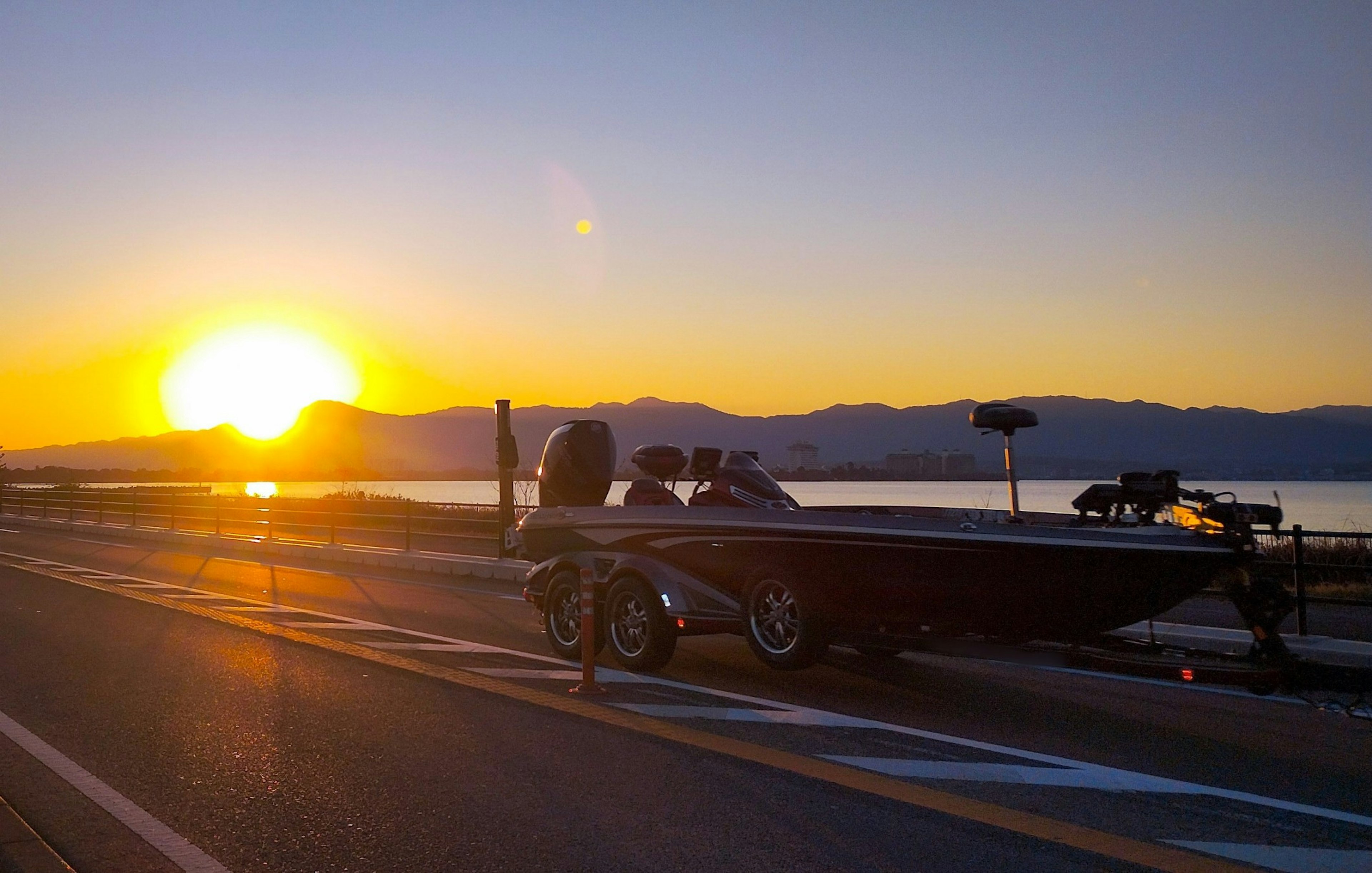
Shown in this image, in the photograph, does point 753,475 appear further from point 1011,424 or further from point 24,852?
point 24,852

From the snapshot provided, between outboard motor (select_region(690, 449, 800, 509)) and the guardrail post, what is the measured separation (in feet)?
17.6

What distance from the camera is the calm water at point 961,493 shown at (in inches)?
819

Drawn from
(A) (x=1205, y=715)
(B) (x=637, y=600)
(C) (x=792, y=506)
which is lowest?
(A) (x=1205, y=715)

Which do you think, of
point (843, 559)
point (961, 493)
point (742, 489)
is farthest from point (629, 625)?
point (961, 493)

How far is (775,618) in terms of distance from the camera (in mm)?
8672

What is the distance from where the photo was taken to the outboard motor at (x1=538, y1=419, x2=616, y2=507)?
11219 mm

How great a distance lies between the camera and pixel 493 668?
32.2 feet

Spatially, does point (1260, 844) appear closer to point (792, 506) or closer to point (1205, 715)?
point (1205, 715)

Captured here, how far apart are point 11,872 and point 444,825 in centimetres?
179

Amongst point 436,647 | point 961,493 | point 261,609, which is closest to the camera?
point 436,647

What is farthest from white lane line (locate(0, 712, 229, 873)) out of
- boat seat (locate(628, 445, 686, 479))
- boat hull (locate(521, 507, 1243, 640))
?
boat seat (locate(628, 445, 686, 479))

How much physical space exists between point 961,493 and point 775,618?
46.5 m

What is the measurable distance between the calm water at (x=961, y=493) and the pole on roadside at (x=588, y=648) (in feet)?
9.07

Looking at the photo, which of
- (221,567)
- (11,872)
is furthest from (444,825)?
(221,567)
